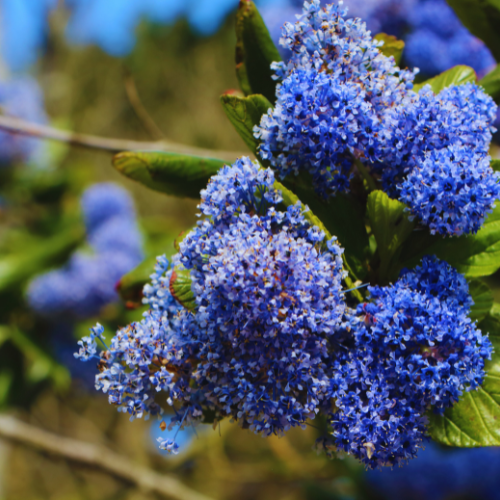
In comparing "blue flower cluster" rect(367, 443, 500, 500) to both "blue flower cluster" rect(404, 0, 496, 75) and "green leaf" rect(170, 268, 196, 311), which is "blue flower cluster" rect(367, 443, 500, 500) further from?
"green leaf" rect(170, 268, 196, 311)

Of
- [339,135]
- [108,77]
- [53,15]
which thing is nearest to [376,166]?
[339,135]

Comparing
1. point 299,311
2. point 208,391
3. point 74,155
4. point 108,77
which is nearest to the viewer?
point 299,311

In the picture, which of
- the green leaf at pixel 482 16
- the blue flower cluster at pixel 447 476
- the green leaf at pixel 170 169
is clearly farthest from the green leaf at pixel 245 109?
the blue flower cluster at pixel 447 476

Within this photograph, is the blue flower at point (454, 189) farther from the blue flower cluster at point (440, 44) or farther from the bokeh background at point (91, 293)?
the blue flower cluster at point (440, 44)

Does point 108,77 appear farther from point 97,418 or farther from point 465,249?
point 465,249

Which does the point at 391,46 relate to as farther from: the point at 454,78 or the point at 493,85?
the point at 493,85

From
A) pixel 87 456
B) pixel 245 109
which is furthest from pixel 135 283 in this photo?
pixel 87 456
